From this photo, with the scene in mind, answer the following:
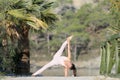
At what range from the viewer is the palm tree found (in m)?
17.7

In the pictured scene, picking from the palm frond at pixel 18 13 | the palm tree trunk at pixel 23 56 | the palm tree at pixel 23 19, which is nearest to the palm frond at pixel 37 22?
the palm tree at pixel 23 19

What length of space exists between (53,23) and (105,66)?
8902 mm

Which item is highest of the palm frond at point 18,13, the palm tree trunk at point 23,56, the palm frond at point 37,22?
the palm frond at point 18,13

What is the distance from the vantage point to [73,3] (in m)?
92.1

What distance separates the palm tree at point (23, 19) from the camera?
1766 cm

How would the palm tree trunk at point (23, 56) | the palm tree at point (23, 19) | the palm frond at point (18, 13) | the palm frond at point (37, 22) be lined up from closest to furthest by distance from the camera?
the palm frond at point (18, 13), the palm tree at point (23, 19), the palm frond at point (37, 22), the palm tree trunk at point (23, 56)

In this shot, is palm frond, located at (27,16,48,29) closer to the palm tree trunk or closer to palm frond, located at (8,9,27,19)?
palm frond, located at (8,9,27,19)

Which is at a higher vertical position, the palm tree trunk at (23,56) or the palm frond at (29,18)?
the palm frond at (29,18)

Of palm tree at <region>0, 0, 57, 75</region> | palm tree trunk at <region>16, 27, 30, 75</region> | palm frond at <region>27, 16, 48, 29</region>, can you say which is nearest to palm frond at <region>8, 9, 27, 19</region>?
palm tree at <region>0, 0, 57, 75</region>

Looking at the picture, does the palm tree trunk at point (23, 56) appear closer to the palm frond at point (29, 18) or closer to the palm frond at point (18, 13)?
the palm frond at point (29, 18)

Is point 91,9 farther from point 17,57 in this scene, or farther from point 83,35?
point 17,57

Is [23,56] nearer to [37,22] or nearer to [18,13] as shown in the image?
[37,22]

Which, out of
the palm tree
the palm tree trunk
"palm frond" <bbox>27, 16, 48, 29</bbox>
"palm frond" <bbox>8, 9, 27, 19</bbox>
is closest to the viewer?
"palm frond" <bbox>8, 9, 27, 19</bbox>

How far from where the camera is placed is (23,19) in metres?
18.5
